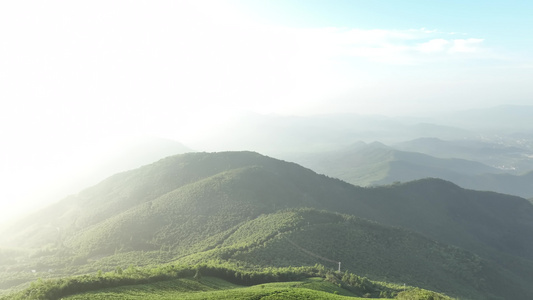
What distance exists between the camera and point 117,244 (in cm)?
9456

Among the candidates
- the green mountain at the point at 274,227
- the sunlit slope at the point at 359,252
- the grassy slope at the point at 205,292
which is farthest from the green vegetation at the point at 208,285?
the sunlit slope at the point at 359,252

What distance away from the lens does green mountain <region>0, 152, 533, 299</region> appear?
8219cm

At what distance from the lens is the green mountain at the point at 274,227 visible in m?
82.2

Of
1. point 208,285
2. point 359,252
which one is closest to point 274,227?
point 359,252

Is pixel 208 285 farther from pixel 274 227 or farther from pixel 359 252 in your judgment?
pixel 359 252

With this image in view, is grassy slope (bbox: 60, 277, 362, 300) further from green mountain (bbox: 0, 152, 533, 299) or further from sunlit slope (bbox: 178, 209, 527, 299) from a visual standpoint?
sunlit slope (bbox: 178, 209, 527, 299)

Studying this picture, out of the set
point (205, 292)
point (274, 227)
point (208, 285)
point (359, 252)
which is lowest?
point (359, 252)

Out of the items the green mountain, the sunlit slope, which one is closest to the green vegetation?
→ the green mountain

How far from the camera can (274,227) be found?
295 feet

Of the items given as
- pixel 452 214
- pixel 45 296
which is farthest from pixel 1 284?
pixel 452 214

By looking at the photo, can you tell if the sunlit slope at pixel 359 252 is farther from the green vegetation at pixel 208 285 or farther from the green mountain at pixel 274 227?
the green vegetation at pixel 208 285

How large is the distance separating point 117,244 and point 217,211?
96.2 feet

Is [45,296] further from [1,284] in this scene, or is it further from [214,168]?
[214,168]

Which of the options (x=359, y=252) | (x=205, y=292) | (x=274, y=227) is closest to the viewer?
(x=205, y=292)
